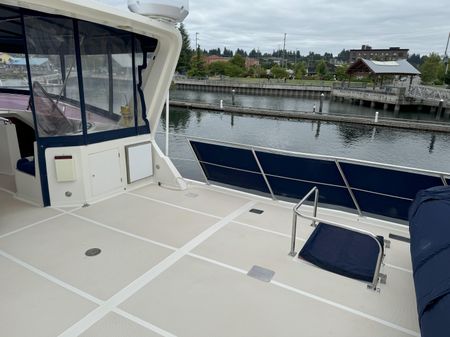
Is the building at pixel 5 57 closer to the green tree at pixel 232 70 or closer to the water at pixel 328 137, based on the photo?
the water at pixel 328 137

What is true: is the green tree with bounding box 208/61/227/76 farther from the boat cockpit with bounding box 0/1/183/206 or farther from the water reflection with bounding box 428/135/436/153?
the boat cockpit with bounding box 0/1/183/206

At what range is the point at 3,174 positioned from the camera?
4.79 metres

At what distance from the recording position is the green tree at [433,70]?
46469mm

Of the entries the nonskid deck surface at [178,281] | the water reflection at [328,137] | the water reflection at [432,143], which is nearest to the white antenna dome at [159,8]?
the nonskid deck surface at [178,281]

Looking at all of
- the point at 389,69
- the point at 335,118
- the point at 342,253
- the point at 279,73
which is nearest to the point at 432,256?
the point at 342,253

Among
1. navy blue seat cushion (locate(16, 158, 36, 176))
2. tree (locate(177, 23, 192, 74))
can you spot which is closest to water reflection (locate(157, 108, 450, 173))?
navy blue seat cushion (locate(16, 158, 36, 176))

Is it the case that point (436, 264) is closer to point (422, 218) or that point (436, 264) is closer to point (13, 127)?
point (422, 218)

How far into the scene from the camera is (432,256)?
1.70 metres

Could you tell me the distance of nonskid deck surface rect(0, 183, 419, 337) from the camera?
205 cm

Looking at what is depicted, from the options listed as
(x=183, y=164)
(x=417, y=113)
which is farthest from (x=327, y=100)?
(x=183, y=164)

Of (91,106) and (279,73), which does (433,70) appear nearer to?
(279,73)

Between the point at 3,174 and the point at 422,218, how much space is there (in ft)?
17.7

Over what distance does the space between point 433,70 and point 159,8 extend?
178 ft

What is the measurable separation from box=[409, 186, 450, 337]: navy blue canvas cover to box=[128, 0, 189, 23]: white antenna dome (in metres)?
3.30
